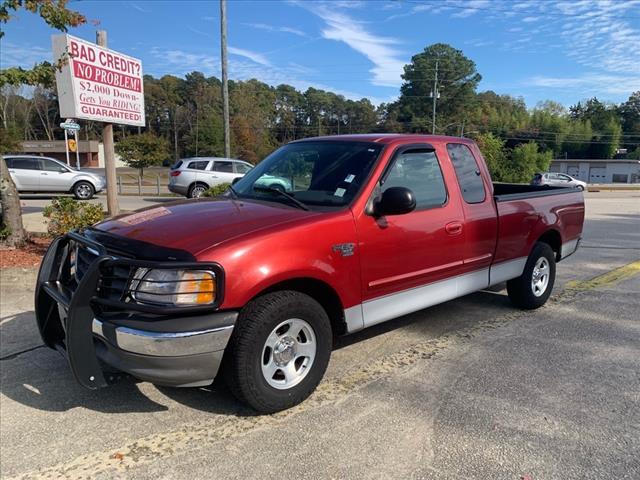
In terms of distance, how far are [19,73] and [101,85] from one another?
Answer: 1234 millimetres

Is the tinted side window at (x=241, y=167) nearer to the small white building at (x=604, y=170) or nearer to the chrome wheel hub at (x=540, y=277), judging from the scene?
the chrome wheel hub at (x=540, y=277)

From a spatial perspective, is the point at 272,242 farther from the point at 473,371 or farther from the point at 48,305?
the point at 473,371

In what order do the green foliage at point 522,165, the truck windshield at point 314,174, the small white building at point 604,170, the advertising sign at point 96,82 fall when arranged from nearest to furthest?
the truck windshield at point 314,174, the advertising sign at point 96,82, the green foliage at point 522,165, the small white building at point 604,170

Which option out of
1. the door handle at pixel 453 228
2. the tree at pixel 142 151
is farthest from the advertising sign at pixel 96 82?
the tree at pixel 142 151

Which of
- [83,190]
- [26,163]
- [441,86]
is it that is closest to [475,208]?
[83,190]

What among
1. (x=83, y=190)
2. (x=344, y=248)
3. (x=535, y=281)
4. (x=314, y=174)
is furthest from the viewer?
(x=83, y=190)

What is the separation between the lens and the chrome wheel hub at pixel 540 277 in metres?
5.48

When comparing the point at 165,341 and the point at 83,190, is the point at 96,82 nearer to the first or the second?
the point at 165,341

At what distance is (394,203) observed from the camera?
3529mm

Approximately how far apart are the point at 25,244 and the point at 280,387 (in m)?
6.22

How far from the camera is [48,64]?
7.25 metres

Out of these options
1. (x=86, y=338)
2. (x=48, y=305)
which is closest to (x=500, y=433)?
(x=86, y=338)

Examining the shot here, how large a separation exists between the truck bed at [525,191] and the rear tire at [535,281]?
0.58 metres

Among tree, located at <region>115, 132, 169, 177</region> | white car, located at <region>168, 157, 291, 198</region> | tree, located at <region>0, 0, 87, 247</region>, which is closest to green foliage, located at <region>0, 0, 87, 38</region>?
tree, located at <region>0, 0, 87, 247</region>
